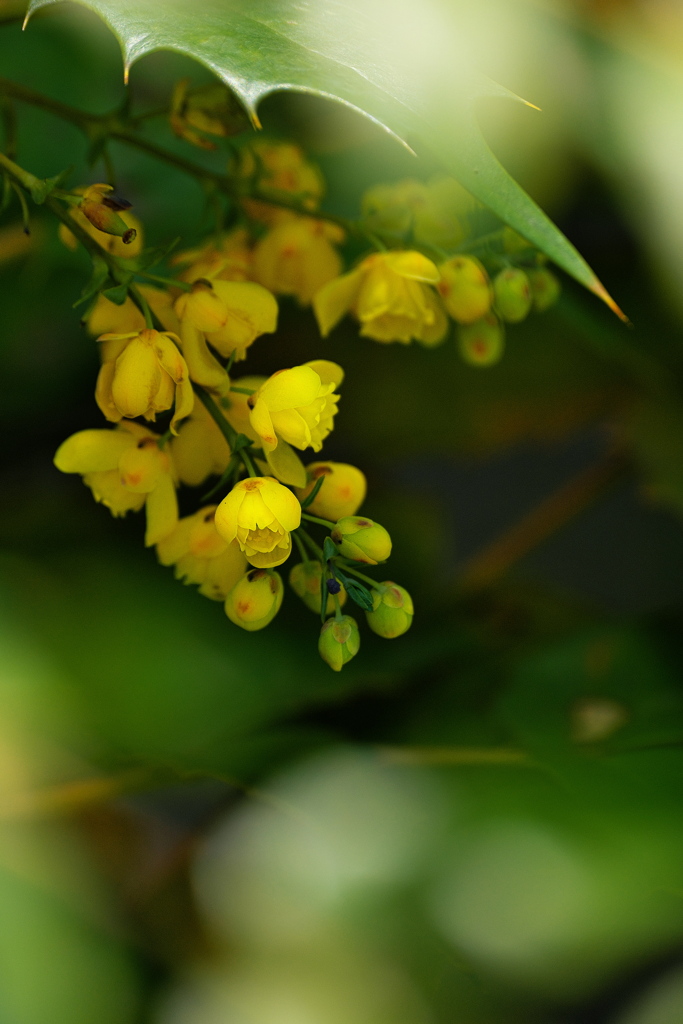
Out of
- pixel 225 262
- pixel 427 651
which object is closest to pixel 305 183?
pixel 225 262

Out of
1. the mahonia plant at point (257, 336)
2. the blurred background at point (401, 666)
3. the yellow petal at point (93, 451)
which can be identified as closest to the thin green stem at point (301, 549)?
the mahonia plant at point (257, 336)

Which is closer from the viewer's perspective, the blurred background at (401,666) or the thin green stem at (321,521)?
the thin green stem at (321,521)

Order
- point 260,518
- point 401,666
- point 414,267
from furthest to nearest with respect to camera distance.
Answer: point 401,666 → point 414,267 → point 260,518

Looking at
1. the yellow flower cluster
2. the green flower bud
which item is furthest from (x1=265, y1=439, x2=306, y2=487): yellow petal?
the green flower bud

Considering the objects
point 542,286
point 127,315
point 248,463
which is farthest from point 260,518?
point 542,286

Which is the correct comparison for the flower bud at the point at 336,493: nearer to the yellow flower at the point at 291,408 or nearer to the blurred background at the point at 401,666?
the yellow flower at the point at 291,408

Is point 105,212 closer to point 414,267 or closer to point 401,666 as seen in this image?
point 414,267
